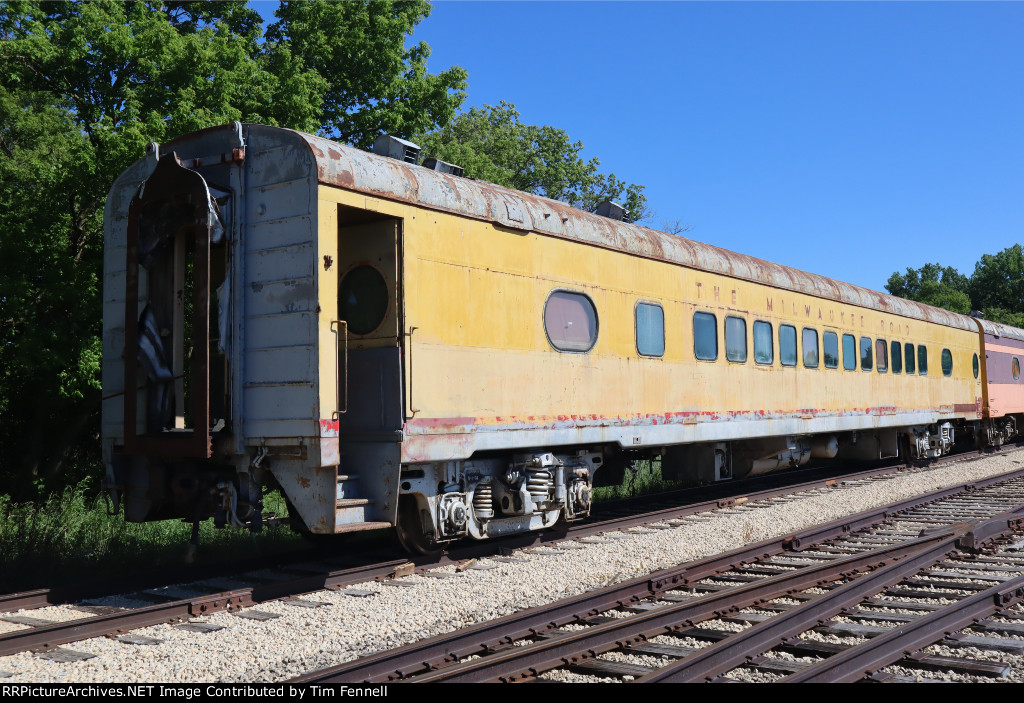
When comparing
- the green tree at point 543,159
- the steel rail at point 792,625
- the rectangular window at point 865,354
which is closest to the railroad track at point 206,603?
the steel rail at point 792,625

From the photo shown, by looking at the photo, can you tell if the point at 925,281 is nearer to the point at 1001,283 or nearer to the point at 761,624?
the point at 1001,283

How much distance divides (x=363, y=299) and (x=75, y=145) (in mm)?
6711

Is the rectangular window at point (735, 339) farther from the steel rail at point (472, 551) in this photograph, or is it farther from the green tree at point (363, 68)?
the green tree at point (363, 68)

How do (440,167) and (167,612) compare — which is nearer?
(167,612)

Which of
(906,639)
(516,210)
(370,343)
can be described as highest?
(516,210)

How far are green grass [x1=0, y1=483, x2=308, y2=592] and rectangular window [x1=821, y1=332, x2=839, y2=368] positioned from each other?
919cm

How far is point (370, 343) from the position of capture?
7559mm

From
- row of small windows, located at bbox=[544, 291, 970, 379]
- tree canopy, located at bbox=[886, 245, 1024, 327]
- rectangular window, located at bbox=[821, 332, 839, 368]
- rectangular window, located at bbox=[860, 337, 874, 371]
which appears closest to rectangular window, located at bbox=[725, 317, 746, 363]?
row of small windows, located at bbox=[544, 291, 970, 379]

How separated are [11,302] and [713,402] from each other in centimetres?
951

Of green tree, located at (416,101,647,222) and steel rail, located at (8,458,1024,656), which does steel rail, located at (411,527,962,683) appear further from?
green tree, located at (416,101,647,222)

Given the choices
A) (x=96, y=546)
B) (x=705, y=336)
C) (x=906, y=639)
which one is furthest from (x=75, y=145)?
(x=906, y=639)

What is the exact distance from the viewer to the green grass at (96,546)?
7.85 m

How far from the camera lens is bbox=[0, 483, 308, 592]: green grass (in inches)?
309
